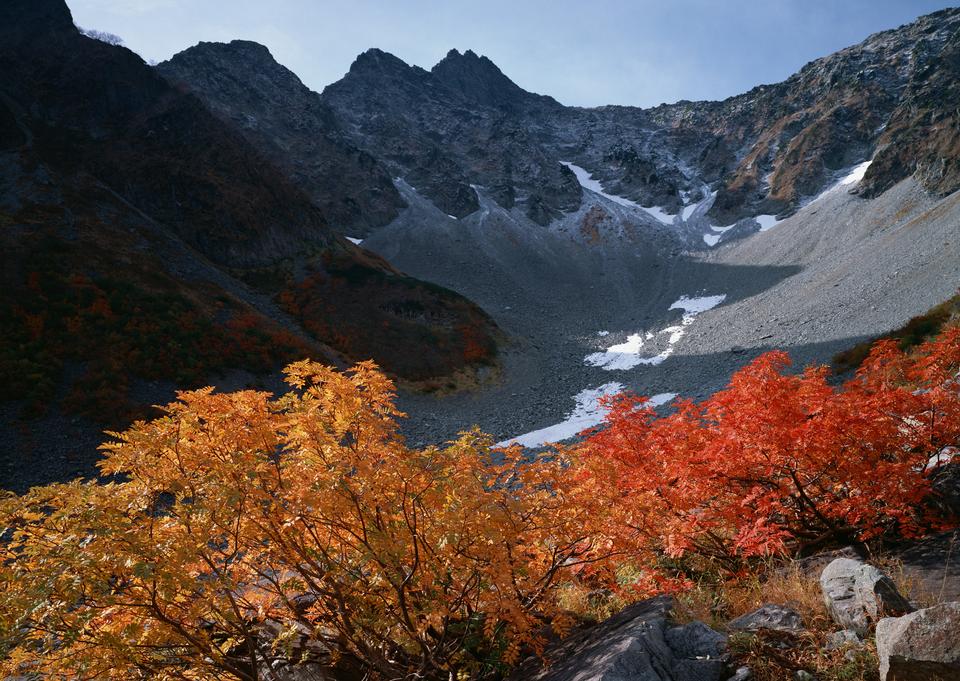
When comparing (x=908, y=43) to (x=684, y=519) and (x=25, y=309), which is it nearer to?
(x=684, y=519)

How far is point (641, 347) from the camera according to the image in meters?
40.6

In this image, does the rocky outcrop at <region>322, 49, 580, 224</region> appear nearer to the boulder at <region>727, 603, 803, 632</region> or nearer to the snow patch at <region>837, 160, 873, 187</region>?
the snow patch at <region>837, 160, 873, 187</region>

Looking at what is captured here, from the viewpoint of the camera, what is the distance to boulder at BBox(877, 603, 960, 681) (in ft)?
9.14

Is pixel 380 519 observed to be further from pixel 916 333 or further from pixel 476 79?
pixel 476 79

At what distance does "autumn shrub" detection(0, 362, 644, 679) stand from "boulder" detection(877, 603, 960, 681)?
2346mm

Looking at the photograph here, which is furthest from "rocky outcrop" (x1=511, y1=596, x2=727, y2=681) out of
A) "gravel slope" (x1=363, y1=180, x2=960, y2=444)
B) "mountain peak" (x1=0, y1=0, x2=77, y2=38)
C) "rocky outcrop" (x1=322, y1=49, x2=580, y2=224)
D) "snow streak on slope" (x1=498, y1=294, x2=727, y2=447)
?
"mountain peak" (x1=0, y1=0, x2=77, y2=38)

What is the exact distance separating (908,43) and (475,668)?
395 feet

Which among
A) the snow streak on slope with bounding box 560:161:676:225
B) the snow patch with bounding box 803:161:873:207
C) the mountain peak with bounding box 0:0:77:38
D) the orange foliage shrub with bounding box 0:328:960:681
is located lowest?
the orange foliage shrub with bounding box 0:328:960:681

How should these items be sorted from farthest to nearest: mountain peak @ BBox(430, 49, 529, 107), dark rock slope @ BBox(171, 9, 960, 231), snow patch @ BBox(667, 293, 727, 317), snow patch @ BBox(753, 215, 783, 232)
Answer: mountain peak @ BBox(430, 49, 529, 107) < dark rock slope @ BBox(171, 9, 960, 231) < snow patch @ BBox(753, 215, 783, 232) < snow patch @ BBox(667, 293, 727, 317)

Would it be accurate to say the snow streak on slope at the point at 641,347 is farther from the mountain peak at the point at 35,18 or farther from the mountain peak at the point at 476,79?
the mountain peak at the point at 476,79

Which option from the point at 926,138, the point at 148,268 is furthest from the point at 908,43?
the point at 148,268

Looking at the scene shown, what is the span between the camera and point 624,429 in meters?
6.61

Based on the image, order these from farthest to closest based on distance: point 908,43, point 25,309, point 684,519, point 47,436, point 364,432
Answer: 1. point 908,43
2. point 25,309
3. point 47,436
4. point 684,519
5. point 364,432

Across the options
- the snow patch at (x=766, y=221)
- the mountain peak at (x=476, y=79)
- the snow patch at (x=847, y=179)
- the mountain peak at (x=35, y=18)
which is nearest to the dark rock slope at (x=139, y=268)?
the mountain peak at (x=35, y=18)
